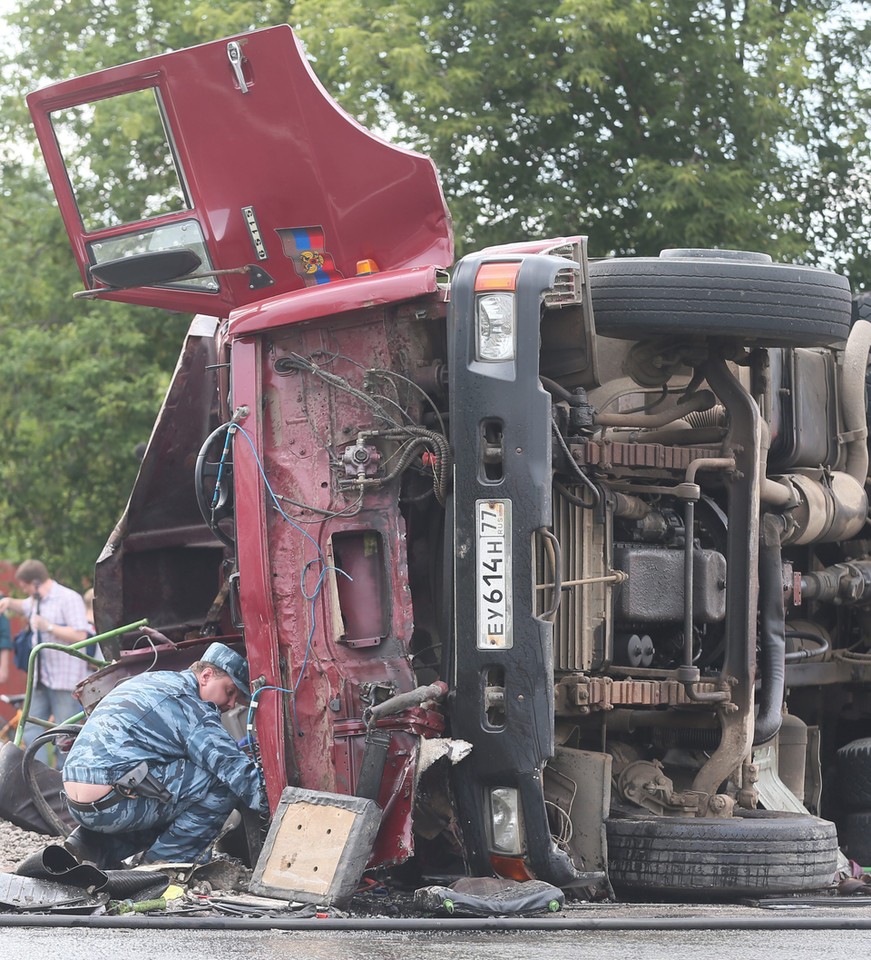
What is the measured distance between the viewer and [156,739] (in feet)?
18.3

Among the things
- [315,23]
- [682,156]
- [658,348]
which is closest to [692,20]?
[682,156]

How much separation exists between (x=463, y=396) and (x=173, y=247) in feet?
6.47

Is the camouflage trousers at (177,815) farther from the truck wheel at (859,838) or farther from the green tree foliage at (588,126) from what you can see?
the green tree foliage at (588,126)

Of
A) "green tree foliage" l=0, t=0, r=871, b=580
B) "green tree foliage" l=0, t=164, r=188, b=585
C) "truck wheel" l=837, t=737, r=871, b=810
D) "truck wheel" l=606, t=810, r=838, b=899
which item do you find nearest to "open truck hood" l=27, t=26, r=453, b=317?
"truck wheel" l=606, t=810, r=838, b=899

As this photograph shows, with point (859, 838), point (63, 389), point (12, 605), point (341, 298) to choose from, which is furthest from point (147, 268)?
point (63, 389)

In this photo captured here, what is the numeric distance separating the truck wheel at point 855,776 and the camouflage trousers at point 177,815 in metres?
2.62

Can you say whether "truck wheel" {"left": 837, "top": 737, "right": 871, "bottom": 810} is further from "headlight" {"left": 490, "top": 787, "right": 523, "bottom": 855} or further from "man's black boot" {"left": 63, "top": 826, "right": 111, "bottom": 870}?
"man's black boot" {"left": 63, "top": 826, "right": 111, "bottom": 870}

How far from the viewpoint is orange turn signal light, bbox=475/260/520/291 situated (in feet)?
17.2

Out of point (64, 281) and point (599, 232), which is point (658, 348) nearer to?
point (599, 232)

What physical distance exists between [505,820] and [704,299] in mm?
1803

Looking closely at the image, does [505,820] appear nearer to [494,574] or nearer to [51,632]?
[494,574]

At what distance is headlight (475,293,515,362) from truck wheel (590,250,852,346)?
1.66 feet

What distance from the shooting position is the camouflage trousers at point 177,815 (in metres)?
5.52

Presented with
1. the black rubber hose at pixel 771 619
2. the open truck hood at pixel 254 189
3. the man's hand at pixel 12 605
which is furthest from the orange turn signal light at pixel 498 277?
the man's hand at pixel 12 605
